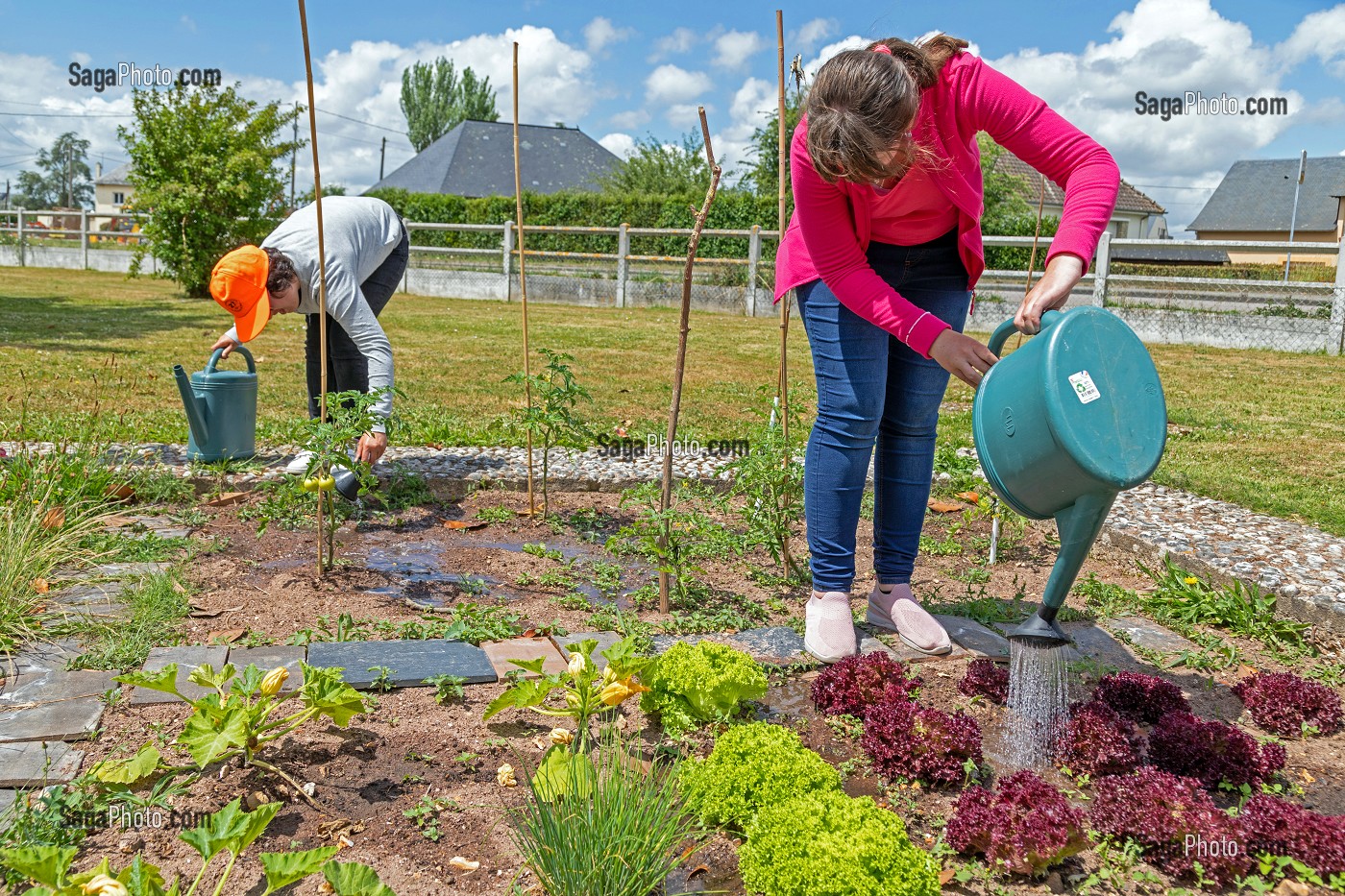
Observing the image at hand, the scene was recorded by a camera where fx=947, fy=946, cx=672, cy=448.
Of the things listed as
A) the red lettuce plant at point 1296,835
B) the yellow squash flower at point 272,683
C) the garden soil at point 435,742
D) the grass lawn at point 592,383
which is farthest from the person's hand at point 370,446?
the red lettuce plant at point 1296,835

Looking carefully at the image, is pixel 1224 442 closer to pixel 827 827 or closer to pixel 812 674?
pixel 812 674

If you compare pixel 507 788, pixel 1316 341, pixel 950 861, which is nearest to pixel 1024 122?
pixel 950 861

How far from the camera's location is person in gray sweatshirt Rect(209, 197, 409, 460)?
3.42 meters

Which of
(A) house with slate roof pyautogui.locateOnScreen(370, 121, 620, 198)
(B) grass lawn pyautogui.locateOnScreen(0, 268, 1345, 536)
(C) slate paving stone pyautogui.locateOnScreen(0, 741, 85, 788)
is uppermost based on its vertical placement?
(A) house with slate roof pyautogui.locateOnScreen(370, 121, 620, 198)

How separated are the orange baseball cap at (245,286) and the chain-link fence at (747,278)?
3417 millimetres

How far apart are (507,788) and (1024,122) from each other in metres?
1.79

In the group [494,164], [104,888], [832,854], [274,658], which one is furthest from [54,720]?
[494,164]

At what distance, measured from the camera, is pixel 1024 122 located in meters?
2.11

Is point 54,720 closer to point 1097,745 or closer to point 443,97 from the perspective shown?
point 1097,745

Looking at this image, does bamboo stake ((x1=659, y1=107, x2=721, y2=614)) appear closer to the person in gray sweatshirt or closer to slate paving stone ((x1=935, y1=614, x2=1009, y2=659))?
slate paving stone ((x1=935, y1=614, x2=1009, y2=659))

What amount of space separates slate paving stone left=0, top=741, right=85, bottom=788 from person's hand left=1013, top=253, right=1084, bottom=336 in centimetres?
198

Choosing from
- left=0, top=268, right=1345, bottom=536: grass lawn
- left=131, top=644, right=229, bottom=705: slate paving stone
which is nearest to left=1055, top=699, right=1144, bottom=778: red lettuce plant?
left=0, top=268, right=1345, bottom=536: grass lawn

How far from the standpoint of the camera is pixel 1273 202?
4597 centimetres

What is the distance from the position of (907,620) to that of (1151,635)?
79 centimetres
